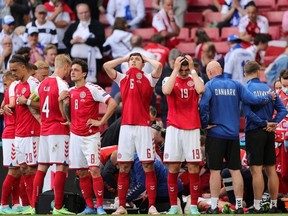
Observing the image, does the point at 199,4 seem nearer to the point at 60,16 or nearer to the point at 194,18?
the point at 194,18

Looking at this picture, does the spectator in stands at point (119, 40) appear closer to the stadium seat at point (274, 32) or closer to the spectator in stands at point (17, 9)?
the spectator in stands at point (17, 9)

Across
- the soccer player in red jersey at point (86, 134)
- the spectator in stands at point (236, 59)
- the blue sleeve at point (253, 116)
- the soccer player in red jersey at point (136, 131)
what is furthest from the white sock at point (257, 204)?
the spectator in stands at point (236, 59)

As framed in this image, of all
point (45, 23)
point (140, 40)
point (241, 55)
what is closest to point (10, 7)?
point (45, 23)

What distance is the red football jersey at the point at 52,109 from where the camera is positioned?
18688 mm

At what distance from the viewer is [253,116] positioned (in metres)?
18.4

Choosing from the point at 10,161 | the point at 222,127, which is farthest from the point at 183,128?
the point at 10,161

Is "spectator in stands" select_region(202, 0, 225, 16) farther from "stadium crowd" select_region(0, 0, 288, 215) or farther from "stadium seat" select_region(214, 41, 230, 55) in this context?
"stadium crowd" select_region(0, 0, 288, 215)

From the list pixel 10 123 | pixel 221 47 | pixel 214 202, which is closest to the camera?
pixel 214 202

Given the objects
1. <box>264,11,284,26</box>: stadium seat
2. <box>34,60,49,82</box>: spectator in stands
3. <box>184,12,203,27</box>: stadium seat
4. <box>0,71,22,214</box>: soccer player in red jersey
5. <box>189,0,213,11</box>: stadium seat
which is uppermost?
<box>189,0,213,11</box>: stadium seat

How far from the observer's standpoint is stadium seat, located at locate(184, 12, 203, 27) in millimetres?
27203

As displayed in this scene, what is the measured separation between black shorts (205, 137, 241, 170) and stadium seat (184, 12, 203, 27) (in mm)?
9203

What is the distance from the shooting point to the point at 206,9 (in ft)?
89.5

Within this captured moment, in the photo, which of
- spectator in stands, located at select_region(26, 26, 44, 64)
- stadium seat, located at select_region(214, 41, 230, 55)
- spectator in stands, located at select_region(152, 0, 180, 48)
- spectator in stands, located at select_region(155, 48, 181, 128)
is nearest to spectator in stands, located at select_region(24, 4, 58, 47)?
spectator in stands, located at select_region(26, 26, 44, 64)

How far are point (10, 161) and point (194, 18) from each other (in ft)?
28.6
